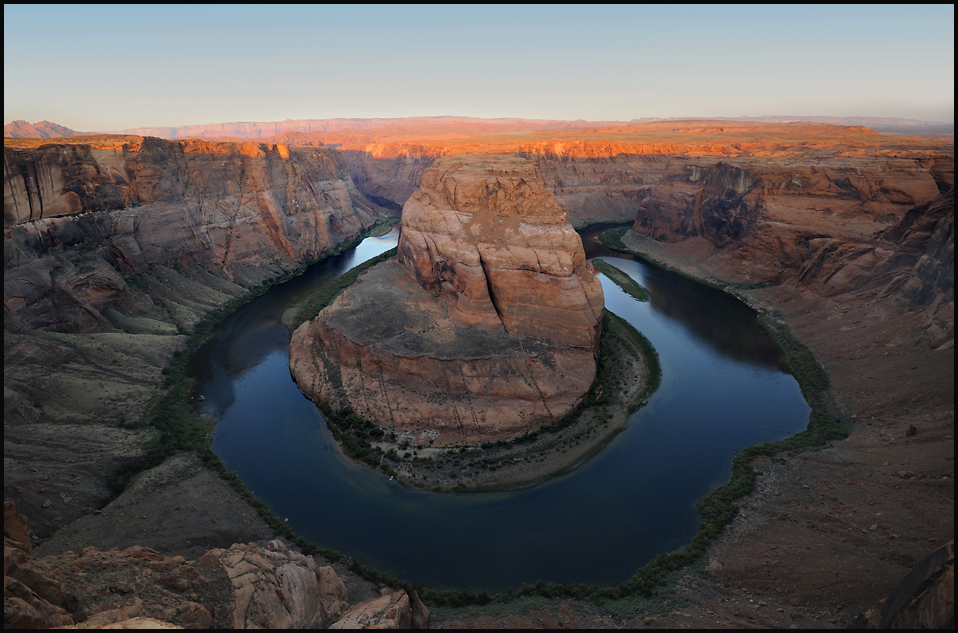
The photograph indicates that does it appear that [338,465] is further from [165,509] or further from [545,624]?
[545,624]

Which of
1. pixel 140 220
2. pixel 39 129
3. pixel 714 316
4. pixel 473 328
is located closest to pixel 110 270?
pixel 140 220

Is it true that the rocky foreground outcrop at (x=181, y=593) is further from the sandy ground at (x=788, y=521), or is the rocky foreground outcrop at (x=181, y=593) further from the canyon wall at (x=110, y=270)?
the canyon wall at (x=110, y=270)

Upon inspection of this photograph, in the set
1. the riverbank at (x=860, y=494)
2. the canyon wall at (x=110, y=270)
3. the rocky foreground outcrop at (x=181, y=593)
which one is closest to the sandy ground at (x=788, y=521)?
the riverbank at (x=860, y=494)

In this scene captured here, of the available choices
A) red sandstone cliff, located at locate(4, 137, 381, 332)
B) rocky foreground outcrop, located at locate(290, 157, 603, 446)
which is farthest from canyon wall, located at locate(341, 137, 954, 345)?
red sandstone cliff, located at locate(4, 137, 381, 332)

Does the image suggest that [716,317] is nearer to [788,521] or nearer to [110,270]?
[788,521]

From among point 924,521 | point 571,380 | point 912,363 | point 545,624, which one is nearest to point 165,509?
point 545,624

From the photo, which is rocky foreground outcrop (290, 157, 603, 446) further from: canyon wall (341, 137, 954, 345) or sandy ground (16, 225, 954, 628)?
canyon wall (341, 137, 954, 345)
